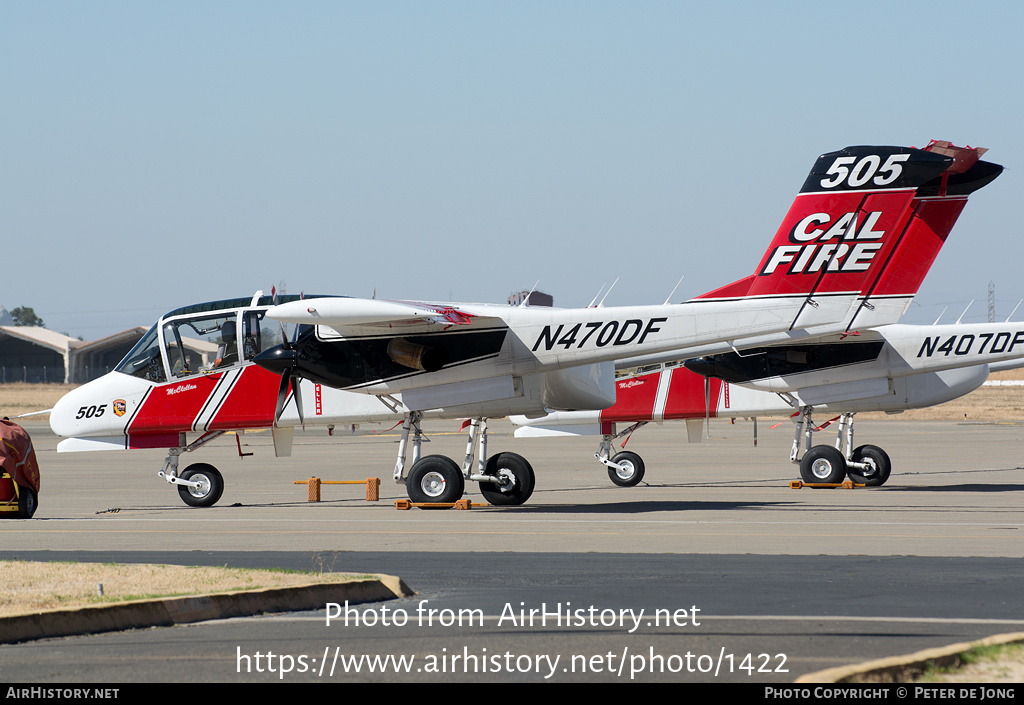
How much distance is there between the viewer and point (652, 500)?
65.8 feet

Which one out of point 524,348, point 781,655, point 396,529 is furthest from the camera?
point 524,348

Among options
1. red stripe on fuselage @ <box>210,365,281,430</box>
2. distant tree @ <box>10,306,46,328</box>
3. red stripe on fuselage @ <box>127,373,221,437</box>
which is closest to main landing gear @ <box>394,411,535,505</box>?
red stripe on fuselage @ <box>210,365,281,430</box>

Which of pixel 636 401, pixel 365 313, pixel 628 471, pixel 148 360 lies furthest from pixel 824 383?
pixel 148 360

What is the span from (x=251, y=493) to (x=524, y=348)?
7.53 m

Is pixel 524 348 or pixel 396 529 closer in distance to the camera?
pixel 396 529

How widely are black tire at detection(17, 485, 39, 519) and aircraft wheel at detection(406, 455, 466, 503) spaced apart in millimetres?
5341

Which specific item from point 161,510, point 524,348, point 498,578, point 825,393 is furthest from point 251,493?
point 498,578

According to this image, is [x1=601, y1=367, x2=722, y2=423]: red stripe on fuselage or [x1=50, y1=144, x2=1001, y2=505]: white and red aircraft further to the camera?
[x1=601, y1=367, x2=722, y2=423]: red stripe on fuselage

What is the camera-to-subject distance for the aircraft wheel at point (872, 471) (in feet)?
76.4

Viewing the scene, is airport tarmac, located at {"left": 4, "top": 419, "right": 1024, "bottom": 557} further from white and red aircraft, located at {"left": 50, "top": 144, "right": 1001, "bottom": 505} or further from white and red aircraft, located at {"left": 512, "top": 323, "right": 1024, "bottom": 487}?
white and red aircraft, located at {"left": 50, "top": 144, "right": 1001, "bottom": 505}

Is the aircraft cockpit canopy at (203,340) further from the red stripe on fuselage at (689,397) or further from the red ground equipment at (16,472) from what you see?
the red stripe on fuselage at (689,397)

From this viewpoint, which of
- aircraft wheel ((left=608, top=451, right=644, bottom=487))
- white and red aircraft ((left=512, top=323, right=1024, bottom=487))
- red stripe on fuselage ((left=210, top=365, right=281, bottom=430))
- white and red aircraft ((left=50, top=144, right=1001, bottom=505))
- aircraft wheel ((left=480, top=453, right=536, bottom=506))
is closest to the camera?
white and red aircraft ((left=50, top=144, right=1001, bottom=505))

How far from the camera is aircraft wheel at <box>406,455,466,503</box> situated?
1792 centimetres
